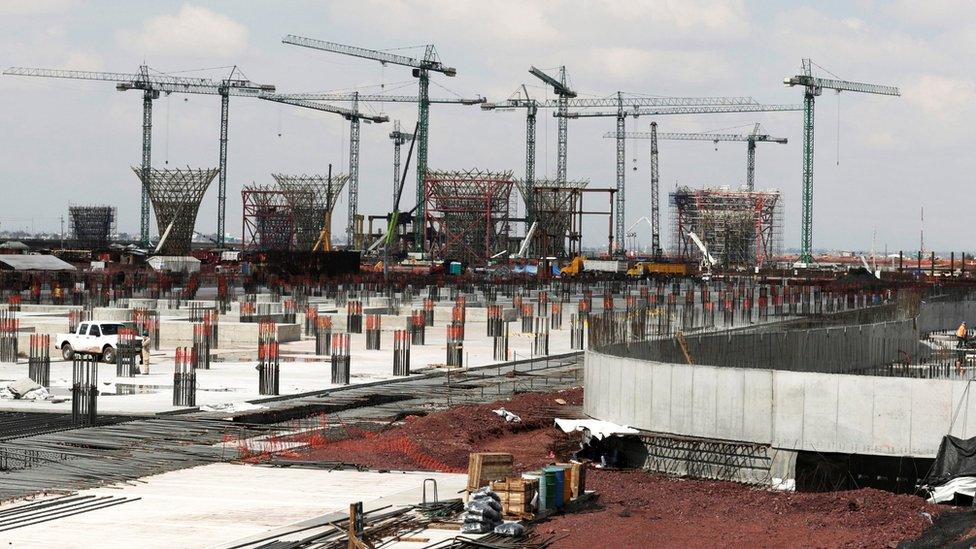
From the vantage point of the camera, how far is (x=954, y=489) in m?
21.5

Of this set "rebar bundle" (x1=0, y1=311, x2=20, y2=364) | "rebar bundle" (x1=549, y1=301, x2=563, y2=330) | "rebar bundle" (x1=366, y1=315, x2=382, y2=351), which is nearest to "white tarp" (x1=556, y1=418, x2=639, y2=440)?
"rebar bundle" (x1=0, y1=311, x2=20, y2=364)

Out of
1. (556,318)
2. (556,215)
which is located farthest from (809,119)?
(556,318)

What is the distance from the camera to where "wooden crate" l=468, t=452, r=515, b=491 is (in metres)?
20.6

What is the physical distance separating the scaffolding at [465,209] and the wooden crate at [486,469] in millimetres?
160959

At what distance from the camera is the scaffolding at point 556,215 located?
177625mm

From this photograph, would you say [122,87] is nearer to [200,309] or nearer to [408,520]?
[200,309]

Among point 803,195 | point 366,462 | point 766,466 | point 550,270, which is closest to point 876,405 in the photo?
point 766,466

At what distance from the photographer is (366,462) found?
80.4 feet

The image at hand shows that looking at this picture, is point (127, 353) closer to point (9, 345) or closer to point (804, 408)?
point (9, 345)

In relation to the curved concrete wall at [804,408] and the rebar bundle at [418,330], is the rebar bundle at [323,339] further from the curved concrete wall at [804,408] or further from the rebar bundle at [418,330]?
the curved concrete wall at [804,408]

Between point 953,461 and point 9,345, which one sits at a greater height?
point 9,345

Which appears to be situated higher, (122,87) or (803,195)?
(122,87)

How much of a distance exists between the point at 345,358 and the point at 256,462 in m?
15.1

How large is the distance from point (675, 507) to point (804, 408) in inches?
195
